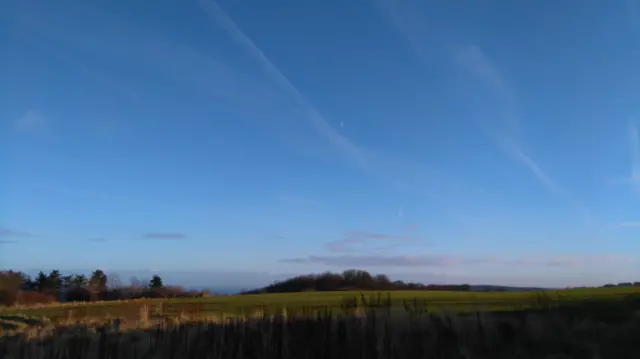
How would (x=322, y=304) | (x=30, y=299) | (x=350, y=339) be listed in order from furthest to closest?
(x=30, y=299)
(x=322, y=304)
(x=350, y=339)

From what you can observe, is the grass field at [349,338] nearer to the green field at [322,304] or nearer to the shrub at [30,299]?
the green field at [322,304]

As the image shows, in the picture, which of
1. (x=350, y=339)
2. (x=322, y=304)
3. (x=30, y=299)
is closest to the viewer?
(x=350, y=339)

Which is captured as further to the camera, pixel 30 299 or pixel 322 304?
pixel 30 299

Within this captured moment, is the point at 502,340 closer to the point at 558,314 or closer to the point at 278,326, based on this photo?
the point at 558,314

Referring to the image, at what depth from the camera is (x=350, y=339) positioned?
6.16 m

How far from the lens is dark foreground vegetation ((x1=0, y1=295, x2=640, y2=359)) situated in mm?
6102

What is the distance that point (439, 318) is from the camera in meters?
7.31

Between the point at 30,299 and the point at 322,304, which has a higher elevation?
the point at 322,304

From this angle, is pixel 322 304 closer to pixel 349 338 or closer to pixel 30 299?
pixel 349 338

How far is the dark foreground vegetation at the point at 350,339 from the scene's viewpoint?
610 cm

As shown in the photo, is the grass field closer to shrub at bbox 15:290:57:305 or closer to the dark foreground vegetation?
the dark foreground vegetation

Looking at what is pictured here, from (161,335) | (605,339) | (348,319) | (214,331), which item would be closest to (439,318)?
(348,319)

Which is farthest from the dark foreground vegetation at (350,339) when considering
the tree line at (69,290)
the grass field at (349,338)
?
the tree line at (69,290)

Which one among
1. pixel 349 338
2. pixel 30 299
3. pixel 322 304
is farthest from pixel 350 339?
pixel 30 299
